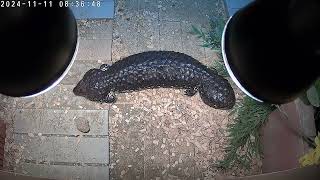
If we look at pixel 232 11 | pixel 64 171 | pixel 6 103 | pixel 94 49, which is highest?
pixel 232 11

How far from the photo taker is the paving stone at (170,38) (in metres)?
0.83

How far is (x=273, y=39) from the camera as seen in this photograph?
449 millimetres

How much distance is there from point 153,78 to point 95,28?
0.17 meters

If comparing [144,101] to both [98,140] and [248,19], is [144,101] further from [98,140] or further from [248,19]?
[248,19]

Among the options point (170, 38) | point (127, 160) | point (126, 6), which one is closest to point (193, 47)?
point (170, 38)

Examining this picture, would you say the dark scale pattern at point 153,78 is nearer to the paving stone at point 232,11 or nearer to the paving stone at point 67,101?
the paving stone at point 67,101

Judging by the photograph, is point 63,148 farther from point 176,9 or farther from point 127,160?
point 176,9

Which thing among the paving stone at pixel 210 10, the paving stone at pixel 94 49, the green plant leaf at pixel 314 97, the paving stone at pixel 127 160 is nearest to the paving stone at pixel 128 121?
the paving stone at pixel 127 160

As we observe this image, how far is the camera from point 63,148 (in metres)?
0.81

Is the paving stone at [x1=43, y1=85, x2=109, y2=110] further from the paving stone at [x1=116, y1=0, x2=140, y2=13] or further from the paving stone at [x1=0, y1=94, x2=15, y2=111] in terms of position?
the paving stone at [x1=116, y1=0, x2=140, y2=13]

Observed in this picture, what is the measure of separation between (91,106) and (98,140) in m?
0.08

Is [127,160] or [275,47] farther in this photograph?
[127,160]

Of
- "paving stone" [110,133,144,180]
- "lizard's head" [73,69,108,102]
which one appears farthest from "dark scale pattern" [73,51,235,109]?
"paving stone" [110,133,144,180]

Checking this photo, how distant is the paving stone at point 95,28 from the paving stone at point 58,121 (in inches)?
6.5
